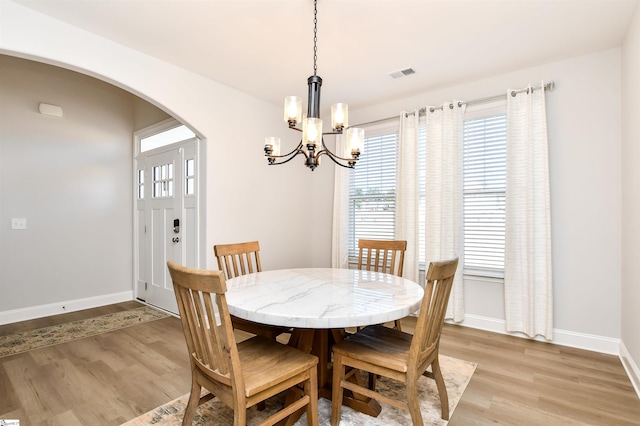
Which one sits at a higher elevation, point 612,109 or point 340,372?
point 612,109

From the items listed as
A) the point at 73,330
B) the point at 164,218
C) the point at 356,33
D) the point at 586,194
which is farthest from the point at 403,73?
the point at 73,330

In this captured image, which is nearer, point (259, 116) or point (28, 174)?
point (28, 174)

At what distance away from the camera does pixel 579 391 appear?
216cm

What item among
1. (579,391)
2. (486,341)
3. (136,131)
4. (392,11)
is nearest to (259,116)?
(136,131)

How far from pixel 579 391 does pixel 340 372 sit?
1710mm

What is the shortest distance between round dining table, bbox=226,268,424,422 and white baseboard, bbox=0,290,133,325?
301 cm

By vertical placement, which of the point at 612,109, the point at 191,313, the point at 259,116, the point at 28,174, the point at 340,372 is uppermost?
the point at 259,116

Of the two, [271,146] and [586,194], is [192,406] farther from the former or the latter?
[586,194]

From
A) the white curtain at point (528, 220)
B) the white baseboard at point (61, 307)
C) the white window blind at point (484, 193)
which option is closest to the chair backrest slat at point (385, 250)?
the white window blind at point (484, 193)

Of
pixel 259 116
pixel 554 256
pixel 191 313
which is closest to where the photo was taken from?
pixel 191 313

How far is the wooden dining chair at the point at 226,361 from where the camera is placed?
128cm

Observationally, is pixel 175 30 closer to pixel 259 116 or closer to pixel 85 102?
pixel 259 116

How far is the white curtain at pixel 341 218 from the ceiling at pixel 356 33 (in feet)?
4.11

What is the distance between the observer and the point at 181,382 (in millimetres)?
2254
